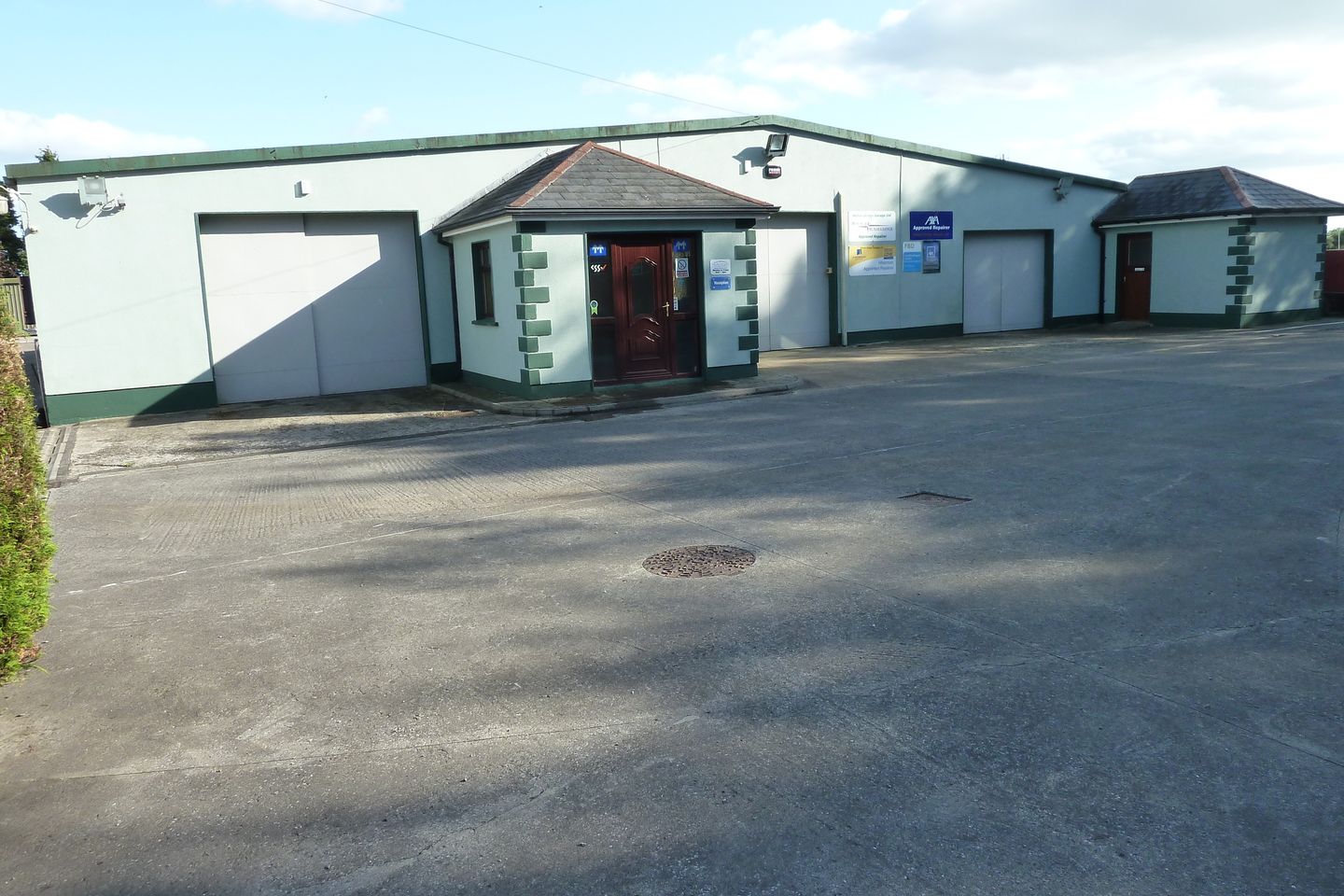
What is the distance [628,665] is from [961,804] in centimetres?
195

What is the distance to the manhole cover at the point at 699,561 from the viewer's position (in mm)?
6785

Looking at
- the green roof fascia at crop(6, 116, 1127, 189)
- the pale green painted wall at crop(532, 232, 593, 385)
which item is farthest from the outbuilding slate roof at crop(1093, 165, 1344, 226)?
the pale green painted wall at crop(532, 232, 593, 385)

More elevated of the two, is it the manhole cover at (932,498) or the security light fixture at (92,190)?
the security light fixture at (92,190)

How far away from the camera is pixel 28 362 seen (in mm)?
21641

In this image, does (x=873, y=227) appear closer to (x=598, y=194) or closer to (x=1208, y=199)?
(x=1208, y=199)

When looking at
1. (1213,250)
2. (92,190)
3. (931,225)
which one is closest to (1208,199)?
(1213,250)

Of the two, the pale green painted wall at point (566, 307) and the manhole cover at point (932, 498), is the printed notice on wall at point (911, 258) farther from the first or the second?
the manhole cover at point (932, 498)

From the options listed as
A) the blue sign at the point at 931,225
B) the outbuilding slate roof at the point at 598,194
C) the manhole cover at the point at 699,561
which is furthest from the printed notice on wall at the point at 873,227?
the manhole cover at the point at 699,561

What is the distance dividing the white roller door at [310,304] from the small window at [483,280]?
1.85 m

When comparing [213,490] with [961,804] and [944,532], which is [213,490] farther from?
[961,804]

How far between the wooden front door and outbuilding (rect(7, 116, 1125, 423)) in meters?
0.03

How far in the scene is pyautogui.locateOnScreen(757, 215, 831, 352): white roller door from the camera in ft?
74.3

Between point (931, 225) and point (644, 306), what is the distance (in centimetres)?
1042

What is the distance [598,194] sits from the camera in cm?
1605
